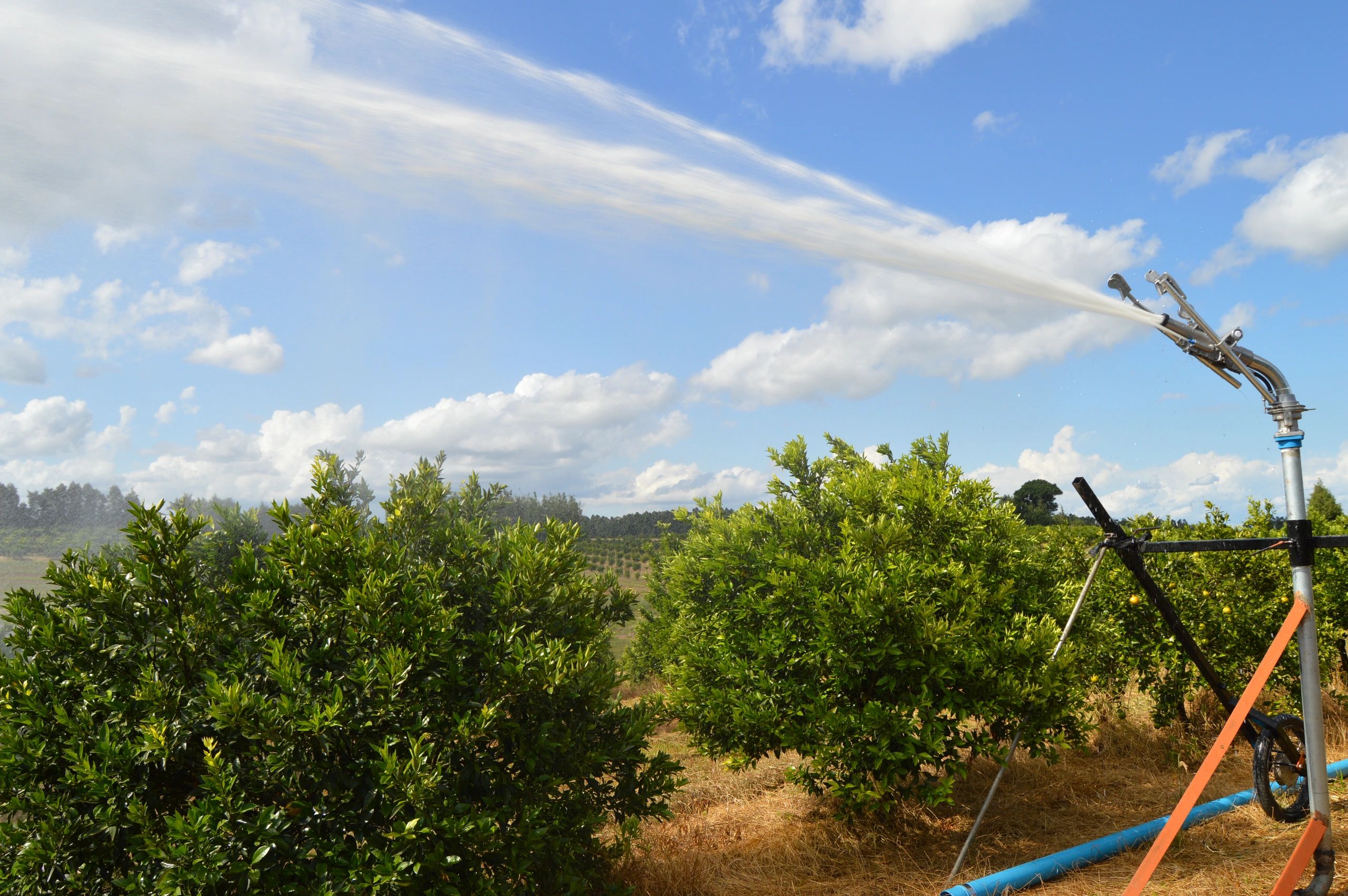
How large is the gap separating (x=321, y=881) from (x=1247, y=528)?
1005 cm

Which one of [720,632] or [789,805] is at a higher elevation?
[720,632]

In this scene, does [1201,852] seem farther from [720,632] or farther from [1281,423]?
[720,632]

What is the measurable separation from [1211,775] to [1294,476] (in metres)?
1.79

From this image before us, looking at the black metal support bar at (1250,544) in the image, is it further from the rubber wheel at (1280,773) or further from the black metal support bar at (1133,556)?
the rubber wheel at (1280,773)

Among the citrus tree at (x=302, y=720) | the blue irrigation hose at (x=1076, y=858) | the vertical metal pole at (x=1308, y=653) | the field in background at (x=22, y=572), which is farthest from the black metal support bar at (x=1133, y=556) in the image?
the field in background at (x=22, y=572)

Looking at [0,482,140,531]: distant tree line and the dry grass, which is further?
[0,482,140,531]: distant tree line

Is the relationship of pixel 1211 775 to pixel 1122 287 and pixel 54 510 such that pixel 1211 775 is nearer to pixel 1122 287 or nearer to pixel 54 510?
pixel 1122 287

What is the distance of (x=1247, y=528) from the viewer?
9.34 metres

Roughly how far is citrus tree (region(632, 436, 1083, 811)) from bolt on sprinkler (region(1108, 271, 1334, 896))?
4.73 feet

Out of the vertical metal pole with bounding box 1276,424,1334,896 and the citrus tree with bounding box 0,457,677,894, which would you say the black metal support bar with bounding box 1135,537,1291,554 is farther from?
the citrus tree with bounding box 0,457,677,894

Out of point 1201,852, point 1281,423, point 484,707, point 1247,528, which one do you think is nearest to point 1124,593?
point 1247,528

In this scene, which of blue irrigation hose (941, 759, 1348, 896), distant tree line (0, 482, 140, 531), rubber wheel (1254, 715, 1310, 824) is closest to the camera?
blue irrigation hose (941, 759, 1348, 896)

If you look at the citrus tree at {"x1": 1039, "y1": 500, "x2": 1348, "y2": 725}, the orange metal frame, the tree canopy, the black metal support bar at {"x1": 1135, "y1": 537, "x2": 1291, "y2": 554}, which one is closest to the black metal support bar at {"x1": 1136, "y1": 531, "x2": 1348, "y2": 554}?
the black metal support bar at {"x1": 1135, "y1": 537, "x2": 1291, "y2": 554}

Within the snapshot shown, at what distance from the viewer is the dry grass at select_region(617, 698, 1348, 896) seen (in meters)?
5.52
